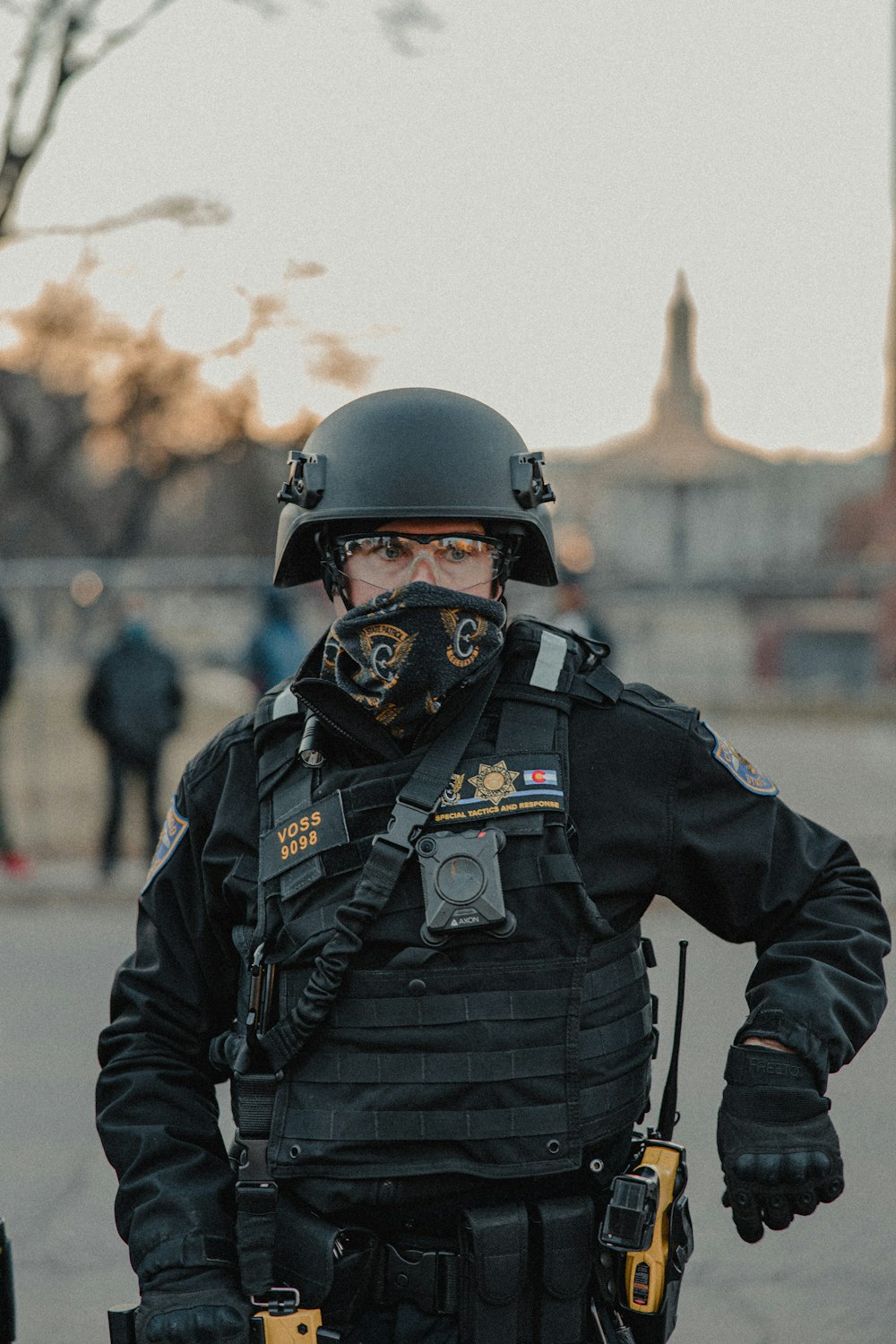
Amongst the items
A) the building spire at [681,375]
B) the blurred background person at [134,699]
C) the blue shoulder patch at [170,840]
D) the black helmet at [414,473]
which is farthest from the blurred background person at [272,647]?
the building spire at [681,375]

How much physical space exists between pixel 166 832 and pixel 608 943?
70 cm

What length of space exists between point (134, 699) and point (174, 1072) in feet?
22.8

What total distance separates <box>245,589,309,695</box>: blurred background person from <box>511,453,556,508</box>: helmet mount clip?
6515 millimetres

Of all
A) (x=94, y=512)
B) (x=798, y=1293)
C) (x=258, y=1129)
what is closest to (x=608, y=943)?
(x=258, y=1129)

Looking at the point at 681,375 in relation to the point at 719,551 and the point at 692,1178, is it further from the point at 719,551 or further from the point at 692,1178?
the point at 692,1178

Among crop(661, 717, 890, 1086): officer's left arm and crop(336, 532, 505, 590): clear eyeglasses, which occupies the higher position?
crop(336, 532, 505, 590): clear eyeglasses

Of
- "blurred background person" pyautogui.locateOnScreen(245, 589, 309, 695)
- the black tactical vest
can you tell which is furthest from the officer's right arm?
"blurred background person" pyautogui.locateOnScreen(245, 589, 309, 695)

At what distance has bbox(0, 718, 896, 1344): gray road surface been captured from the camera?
12.8 ft

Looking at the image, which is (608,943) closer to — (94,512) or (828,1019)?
(828,1019)

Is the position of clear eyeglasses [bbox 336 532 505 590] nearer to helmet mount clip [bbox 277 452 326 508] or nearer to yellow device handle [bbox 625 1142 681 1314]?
helmet mount clip [bbox 277 452 326 508]

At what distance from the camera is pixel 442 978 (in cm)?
199

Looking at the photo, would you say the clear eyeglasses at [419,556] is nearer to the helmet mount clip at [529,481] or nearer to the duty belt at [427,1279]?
the helmet mount clip at [529,481]

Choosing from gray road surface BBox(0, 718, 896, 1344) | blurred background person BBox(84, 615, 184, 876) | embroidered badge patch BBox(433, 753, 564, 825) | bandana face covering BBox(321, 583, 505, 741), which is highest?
blurred background person BBox(84, 615, 184, 876)

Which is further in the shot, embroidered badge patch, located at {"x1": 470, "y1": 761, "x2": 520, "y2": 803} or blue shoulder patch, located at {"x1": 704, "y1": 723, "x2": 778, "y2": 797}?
blue shoulder patch, located at {"x1": 704, "y1": 723, "x2": 778, "y2": 797}
